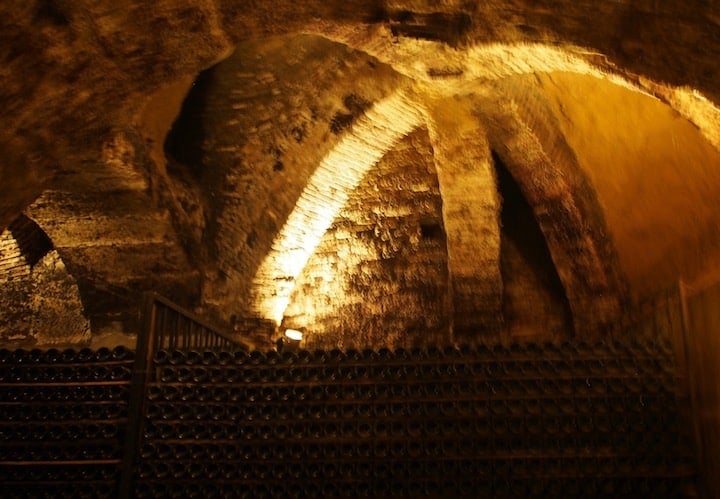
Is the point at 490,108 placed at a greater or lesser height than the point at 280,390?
greater

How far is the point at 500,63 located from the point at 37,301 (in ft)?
16.0

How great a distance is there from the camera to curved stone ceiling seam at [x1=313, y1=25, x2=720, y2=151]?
288cm

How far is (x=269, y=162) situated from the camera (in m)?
5.26

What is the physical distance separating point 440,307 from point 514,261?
86cm

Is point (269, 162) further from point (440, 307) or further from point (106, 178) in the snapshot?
point (440, 307)

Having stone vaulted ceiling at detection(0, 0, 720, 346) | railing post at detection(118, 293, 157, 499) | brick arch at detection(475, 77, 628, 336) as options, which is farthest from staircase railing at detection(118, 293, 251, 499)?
brick arch at detection(475, 77, 628, 336)

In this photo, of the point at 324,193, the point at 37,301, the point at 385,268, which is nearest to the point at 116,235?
the point at 324,193

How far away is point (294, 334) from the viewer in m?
6.21

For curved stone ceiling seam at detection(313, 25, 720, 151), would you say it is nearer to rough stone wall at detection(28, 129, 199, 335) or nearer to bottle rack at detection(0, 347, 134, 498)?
rough stone wall at detection(28, 129, 199, 335)

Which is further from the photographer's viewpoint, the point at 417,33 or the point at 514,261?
the point at 514,261

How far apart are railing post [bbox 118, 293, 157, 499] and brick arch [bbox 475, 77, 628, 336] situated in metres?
2.80

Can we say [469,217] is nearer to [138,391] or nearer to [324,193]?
[324,193]

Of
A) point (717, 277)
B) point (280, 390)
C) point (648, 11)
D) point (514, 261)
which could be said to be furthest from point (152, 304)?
point (514, 261)

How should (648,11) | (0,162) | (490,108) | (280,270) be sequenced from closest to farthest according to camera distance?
(648,11)
(0,162)
(490,108)
(280,270)
